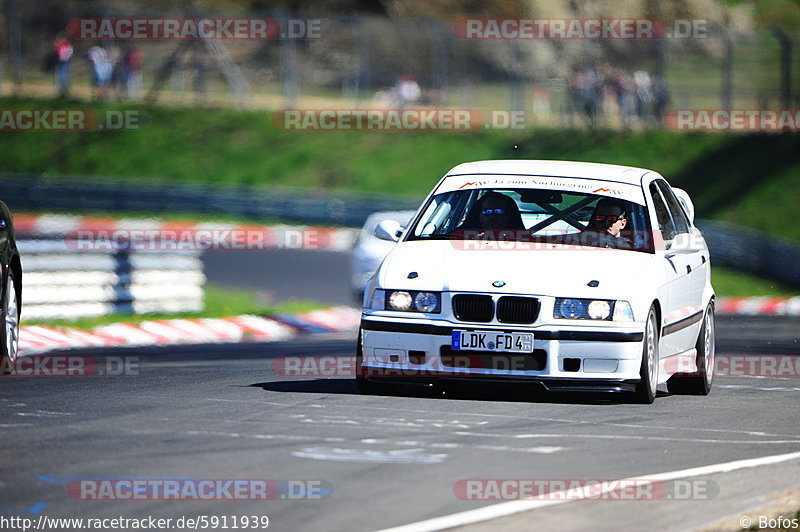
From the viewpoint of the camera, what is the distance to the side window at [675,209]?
12.0 m

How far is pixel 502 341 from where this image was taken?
9.90 m

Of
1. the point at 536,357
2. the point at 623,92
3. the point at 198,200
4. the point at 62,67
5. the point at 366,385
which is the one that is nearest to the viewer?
the point at 536,357

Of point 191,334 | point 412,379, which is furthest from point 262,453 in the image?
point 191,334

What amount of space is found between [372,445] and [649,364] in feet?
9.19

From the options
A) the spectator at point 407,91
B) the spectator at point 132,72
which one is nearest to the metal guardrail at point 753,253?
the spectator at point 407,91

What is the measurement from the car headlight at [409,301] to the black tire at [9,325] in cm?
278

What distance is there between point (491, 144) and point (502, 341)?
35.1 metres

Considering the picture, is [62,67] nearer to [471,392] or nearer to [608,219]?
[608,219]

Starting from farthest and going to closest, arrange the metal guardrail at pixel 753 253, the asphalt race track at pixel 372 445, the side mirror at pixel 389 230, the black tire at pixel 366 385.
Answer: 1. the metal guardrail at pixel 753 253
2. the side mirror at pixel 389 230
3. the black tire at pixel 366 385
4. the asphalt race track at pixel 372 445

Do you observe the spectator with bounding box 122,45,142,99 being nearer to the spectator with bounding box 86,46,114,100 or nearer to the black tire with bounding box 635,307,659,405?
the spectator with bounding box 86,46,114,100

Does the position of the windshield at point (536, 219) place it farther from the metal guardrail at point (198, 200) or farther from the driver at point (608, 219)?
the metal guardrail at point (198, 200)

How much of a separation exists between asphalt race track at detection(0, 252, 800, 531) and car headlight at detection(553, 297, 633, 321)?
595 millimetres

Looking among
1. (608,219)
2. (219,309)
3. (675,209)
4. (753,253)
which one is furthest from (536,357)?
(753,253)

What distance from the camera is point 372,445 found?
7.98 m
